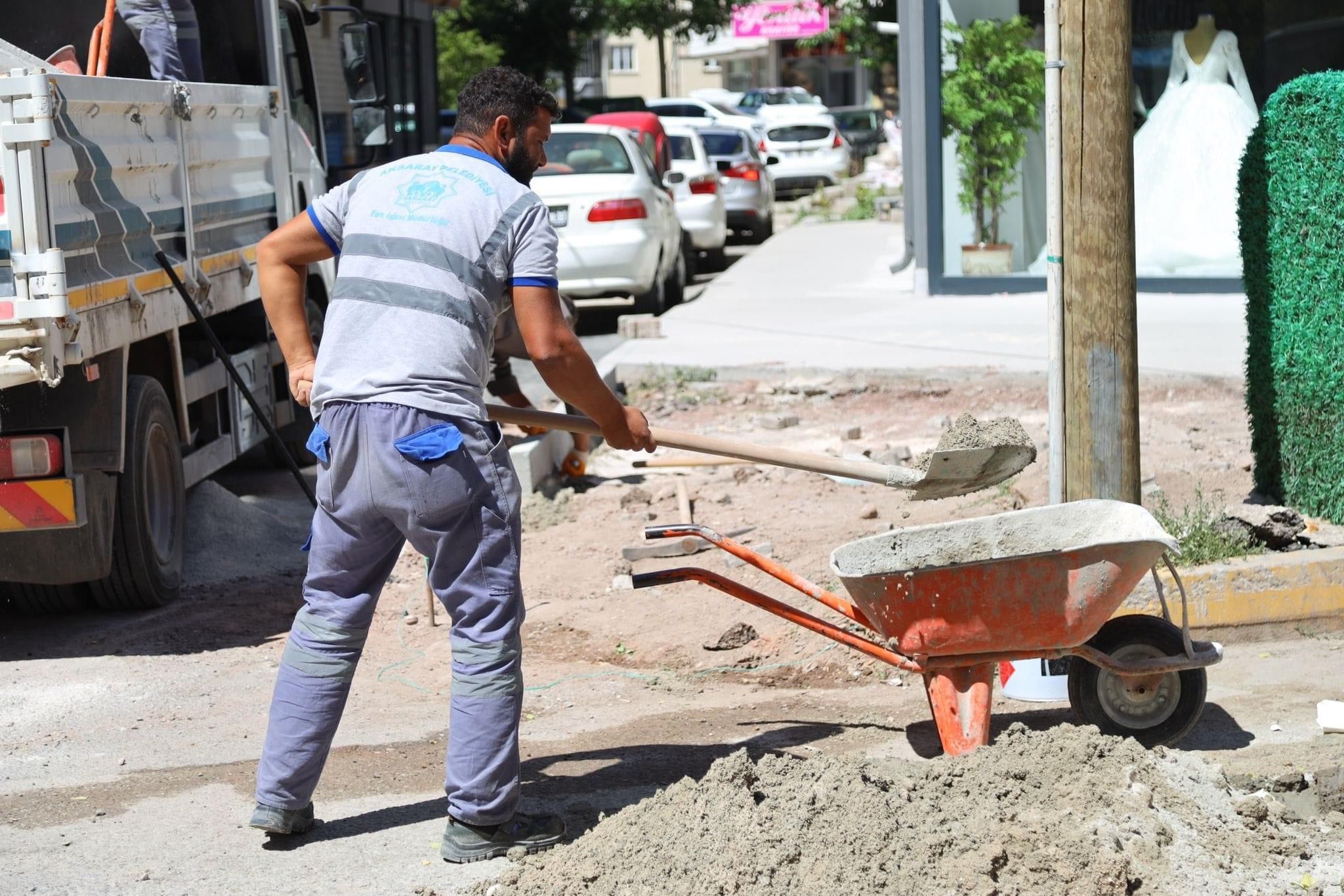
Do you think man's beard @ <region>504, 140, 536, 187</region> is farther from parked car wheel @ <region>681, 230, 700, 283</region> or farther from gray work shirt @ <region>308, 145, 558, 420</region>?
parked car wheel @ <region>681, 230, 700, 283</region>

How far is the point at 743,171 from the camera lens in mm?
22562

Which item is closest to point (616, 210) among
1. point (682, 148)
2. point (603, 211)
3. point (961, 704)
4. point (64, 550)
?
point (603, 211)

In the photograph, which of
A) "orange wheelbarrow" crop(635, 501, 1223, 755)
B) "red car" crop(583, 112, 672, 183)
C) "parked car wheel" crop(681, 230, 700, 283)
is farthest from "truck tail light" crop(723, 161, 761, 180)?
"orange wheelbarrow" crop(635, 501, 1223, 755)

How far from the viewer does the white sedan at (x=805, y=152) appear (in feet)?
110

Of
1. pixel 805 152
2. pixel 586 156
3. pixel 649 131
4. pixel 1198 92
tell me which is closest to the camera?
pixel 1198 92

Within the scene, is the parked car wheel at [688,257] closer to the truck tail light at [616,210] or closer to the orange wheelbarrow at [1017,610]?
the truck tail light at [616,210]

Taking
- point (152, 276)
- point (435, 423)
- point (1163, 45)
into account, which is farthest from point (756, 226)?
point (435, 423)

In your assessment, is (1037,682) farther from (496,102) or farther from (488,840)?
(496,102)

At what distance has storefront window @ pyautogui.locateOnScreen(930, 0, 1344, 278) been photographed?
13.6 m

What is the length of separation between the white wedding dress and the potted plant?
1.13 meters

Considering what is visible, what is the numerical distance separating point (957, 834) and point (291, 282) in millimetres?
2291

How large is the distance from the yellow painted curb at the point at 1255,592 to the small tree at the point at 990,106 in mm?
9296

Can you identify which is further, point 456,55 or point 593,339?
point 456,55

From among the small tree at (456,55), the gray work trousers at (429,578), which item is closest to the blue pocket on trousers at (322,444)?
the gray work trousers at (429,578)
